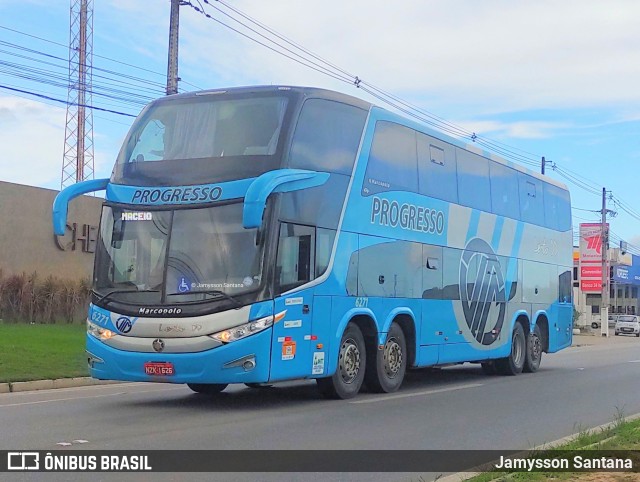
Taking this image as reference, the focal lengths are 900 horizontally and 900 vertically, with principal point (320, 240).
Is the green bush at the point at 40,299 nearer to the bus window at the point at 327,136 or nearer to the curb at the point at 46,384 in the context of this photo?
the curb at the point at 46,384

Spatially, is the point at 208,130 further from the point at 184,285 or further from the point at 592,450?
the point at 592,450

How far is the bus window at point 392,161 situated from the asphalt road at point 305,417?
3.44m

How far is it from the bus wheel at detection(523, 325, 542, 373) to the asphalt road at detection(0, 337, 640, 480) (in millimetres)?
3352

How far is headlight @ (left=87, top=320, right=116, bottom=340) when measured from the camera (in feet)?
40.2

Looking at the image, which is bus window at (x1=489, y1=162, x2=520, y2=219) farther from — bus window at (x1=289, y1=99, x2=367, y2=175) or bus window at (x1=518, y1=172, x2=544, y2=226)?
bus window at (x1=289, y1=99, x2=367, y2=175)

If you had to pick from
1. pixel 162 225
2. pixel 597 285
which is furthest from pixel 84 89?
pixel 597 285

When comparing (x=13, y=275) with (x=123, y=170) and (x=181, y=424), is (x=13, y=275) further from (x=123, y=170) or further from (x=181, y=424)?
(x=181, y=424)

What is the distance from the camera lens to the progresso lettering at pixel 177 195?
12.2 m

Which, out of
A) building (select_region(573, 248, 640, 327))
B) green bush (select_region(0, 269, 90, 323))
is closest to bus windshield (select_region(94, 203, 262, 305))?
green bush (select_region(0, 269, 90, 323))

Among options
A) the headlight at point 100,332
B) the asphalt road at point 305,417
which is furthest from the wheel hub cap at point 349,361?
the headlight at point 100,332

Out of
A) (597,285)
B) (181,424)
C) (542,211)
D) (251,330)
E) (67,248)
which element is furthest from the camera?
(597,285)

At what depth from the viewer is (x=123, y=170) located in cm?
1304

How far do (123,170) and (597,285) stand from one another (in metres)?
52.0

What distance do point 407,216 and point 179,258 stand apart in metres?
4.80
